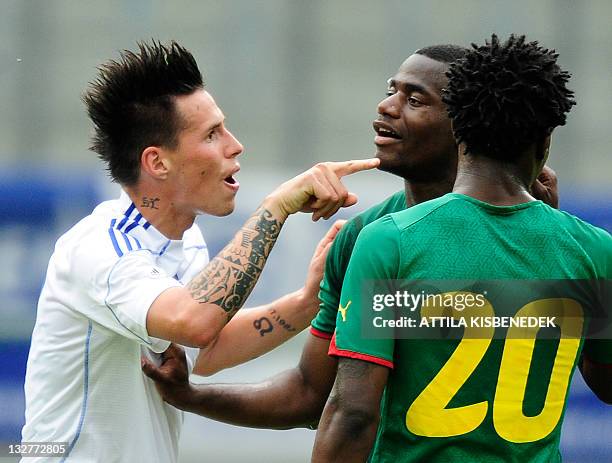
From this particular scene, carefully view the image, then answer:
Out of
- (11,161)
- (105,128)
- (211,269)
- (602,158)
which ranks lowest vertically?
(602,158)

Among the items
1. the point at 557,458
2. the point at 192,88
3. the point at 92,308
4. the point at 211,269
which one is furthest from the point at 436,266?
the point at 192,88

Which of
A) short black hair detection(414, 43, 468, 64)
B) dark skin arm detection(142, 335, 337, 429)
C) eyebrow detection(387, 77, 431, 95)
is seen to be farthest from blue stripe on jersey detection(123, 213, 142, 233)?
short black hair detection(414, 43, 468, 64)

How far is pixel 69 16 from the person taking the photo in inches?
387

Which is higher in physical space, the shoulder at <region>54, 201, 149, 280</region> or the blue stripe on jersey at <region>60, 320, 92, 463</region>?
the shoulder at <region>54, 201, 149, 280</region>

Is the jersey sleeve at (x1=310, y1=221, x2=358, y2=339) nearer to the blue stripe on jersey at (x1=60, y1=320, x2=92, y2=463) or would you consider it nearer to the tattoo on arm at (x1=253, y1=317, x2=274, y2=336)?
the tattoo on arm at (x1=253, y1=317, x2=274, y2=336)

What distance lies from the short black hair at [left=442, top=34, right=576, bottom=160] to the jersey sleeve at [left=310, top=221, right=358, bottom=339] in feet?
2.65

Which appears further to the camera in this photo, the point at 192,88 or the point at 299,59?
the point at 299,59

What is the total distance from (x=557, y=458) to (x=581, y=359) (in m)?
0.38

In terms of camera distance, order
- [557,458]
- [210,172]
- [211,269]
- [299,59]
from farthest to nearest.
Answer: [299,59]
[210,172]
[211,269]
[557,458]

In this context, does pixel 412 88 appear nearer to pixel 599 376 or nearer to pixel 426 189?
pixel 426 189

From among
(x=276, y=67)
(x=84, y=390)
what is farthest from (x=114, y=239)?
(x=276, y=67)

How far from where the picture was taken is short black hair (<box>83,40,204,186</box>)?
386 centimetres

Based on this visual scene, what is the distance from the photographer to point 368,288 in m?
2.79

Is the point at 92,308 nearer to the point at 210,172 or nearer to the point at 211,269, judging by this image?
the point at 211,269
